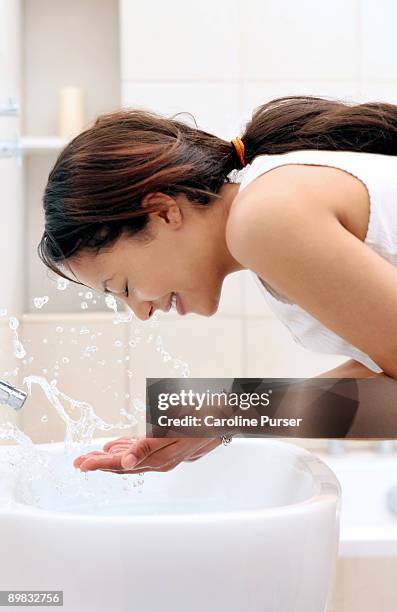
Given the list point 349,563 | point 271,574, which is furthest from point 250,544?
point 349,563

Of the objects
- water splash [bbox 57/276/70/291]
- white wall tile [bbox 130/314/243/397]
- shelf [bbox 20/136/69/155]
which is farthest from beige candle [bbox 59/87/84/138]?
white wall tile [bbox 130/314/243/397]

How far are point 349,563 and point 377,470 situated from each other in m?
0.35

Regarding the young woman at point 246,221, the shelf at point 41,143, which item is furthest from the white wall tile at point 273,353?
the young woman at point 246,221

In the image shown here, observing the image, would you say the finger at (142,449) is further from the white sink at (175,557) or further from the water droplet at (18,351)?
the water droplet at (18,351)

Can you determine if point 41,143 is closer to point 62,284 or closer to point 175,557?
point 62,284

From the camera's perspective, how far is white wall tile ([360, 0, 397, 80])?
4.12ft

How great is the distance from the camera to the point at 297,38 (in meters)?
1.25

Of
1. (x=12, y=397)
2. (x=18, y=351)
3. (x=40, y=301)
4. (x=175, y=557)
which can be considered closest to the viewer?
(x=175, y=557)

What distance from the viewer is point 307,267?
50 centimetres

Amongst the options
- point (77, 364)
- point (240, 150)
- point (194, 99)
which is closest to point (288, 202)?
point (240, 150)

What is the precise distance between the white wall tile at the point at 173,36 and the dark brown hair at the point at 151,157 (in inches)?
25.1

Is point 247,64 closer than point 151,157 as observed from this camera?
No

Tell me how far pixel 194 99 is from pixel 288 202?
0.79m

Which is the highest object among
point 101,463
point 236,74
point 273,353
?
point 236,74
